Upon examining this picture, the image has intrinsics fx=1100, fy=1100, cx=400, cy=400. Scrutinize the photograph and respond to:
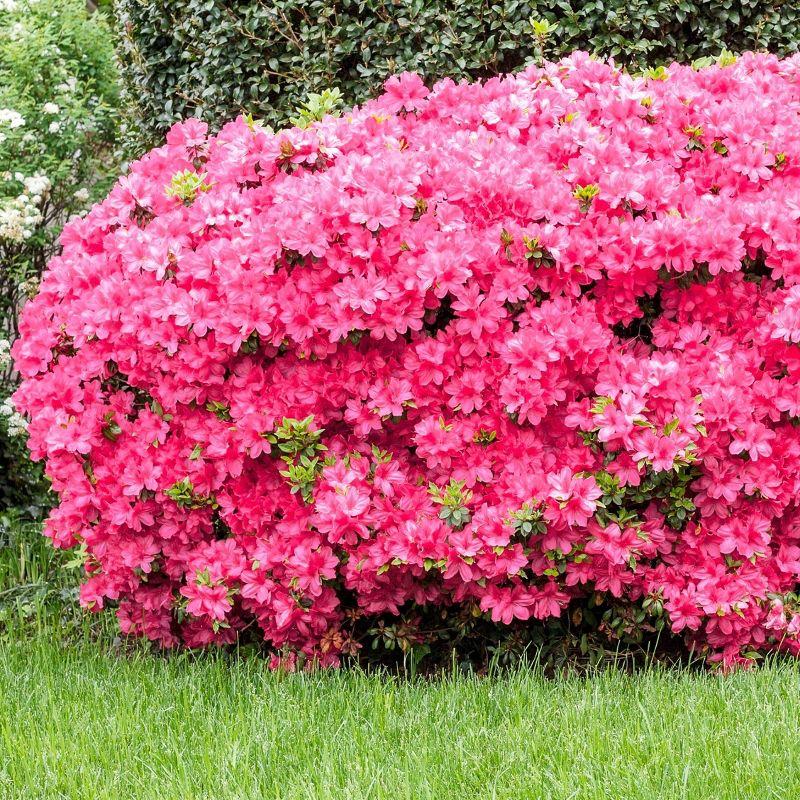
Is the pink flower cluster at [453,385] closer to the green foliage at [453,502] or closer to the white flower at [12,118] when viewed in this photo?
the green foliage at [453,502]

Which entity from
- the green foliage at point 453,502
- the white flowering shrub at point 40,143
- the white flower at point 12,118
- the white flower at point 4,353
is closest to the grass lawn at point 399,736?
the green foliage at point 453,502

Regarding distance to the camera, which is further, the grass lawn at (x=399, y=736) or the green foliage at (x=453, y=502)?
the green foliage at (x=453, y=502)

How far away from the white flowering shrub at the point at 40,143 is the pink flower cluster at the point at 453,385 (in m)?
2.09

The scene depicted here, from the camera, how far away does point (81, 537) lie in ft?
12.2

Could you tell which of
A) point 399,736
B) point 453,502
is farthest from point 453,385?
point 399,736

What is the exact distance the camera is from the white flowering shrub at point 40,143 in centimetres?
567

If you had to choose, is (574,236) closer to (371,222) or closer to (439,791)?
(371,222)

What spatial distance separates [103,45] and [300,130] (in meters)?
3.71

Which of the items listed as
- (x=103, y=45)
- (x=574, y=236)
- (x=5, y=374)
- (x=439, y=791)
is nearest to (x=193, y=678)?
(x=439, y=791)

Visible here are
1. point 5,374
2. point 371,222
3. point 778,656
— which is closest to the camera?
point 371,222

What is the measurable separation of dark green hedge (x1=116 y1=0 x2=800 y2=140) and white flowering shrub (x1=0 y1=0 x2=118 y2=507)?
3.98 ft

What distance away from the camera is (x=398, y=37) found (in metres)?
4.67

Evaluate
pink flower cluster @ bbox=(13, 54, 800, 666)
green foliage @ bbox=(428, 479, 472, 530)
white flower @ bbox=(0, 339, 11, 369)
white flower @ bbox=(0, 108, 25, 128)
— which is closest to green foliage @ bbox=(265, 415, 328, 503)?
pink flower cluster @ bbox=(13, 54, 800, 666)

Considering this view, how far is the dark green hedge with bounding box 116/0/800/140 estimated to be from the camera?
4.62 m
